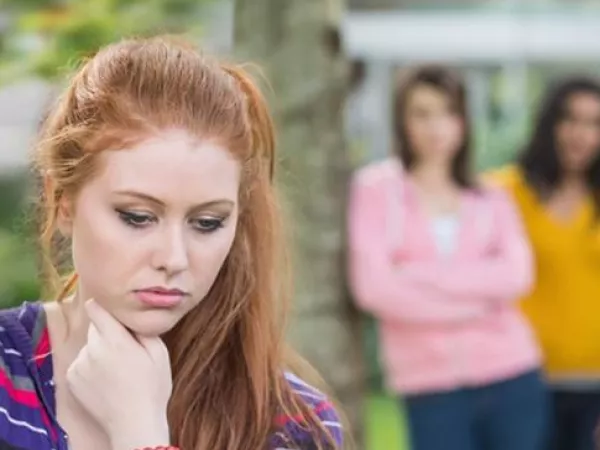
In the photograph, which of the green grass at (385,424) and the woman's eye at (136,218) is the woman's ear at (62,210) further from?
the green grass at (385,424)

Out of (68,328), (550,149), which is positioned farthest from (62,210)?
(550,149)

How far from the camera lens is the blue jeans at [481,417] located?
4.89 m

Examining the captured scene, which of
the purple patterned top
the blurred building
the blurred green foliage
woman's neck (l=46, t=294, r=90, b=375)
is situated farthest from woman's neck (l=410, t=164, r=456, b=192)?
the blurred building

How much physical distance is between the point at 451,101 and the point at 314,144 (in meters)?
0.47

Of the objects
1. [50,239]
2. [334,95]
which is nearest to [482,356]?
[334,95]

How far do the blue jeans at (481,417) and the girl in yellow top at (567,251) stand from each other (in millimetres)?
191

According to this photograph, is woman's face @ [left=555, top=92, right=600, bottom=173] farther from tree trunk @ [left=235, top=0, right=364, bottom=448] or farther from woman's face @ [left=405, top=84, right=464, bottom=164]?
tree trunk @ [left=235, top=0, right=364, bottom=448]

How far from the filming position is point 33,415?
2078 millimetres

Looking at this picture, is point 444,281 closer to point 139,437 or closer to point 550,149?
point 550,149

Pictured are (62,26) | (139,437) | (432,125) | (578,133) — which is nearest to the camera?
(139,437)

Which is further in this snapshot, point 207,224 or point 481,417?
point 481,417

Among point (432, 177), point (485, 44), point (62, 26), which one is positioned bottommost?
point (432, 177)

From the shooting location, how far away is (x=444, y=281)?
490 cm

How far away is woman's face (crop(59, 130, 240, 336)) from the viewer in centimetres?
206
